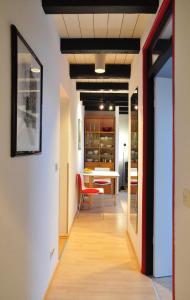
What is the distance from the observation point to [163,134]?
3.13m

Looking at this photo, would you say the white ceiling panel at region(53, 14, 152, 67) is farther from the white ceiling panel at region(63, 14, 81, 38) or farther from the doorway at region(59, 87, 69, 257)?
the doorway at region(59, 87, 69, 257)

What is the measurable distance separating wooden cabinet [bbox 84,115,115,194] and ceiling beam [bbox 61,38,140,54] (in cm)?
590

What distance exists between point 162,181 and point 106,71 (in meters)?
2.40

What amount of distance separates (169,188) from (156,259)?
0.78m

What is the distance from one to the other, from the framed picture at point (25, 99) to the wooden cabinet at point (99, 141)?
278 inches

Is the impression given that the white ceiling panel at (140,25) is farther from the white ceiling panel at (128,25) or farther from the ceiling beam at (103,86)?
the ceiling beam at (103,86)

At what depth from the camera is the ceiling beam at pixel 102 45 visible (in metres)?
3.60

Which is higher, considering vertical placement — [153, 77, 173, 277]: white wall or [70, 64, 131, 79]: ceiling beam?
[70, 64, 131, 79]: ceiling beam

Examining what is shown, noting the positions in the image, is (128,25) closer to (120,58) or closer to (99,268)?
(120,58)

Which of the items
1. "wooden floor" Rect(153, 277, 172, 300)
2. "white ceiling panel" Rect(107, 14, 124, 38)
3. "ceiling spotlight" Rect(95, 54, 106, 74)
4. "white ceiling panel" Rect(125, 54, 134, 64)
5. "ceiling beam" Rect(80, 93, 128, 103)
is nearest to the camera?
"wooden floor" Rect(153, 277, 172, 300)

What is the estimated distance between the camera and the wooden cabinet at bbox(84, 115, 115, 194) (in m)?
9.56

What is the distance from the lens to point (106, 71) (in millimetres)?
4793
